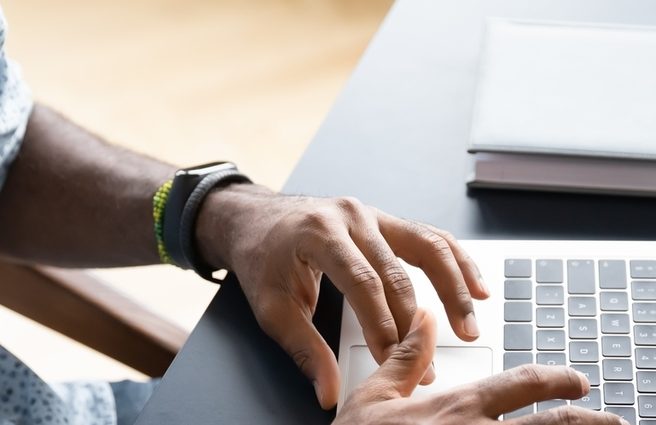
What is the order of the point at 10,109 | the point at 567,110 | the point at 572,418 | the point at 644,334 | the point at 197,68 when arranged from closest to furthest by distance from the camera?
the point at 572,418 → the point at 644,334 → the point at 567,110 → the point at 10,109 → the point at 197,68

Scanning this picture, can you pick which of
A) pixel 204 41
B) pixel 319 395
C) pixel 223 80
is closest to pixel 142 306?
pixel 319 395

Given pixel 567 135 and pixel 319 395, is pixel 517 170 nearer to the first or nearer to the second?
pixel 567 135

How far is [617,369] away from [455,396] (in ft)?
0.39

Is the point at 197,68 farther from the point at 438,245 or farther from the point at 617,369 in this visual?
the point at 617,369

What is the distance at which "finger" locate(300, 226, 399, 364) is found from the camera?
26.0 inches

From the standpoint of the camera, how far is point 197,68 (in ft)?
7.78

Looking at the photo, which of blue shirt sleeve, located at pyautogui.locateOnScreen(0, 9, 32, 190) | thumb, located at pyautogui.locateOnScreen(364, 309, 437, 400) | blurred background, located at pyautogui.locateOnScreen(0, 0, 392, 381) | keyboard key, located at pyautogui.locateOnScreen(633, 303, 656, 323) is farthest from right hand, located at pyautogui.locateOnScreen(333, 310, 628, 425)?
blurred background, located at pyautogui.locateOnScreen(0, 0, 392, 381)

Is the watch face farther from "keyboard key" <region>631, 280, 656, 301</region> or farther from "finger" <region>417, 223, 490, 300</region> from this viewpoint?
"keyboard key" <region>631, 280, 656, 301</region>

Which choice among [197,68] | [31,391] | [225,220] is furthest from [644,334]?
[197,68]

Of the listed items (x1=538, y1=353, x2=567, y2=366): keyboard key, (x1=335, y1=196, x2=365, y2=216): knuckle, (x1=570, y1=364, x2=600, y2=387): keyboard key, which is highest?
(x1=335, y1=196, x2=365, y2=216): knuckle

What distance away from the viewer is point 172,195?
2.82 ft

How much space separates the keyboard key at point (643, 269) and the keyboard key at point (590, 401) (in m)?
0.11

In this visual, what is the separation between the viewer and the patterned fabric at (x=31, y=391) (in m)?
0.88

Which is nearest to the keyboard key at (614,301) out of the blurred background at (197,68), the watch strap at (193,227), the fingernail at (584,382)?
the fingernail at (584,382)
